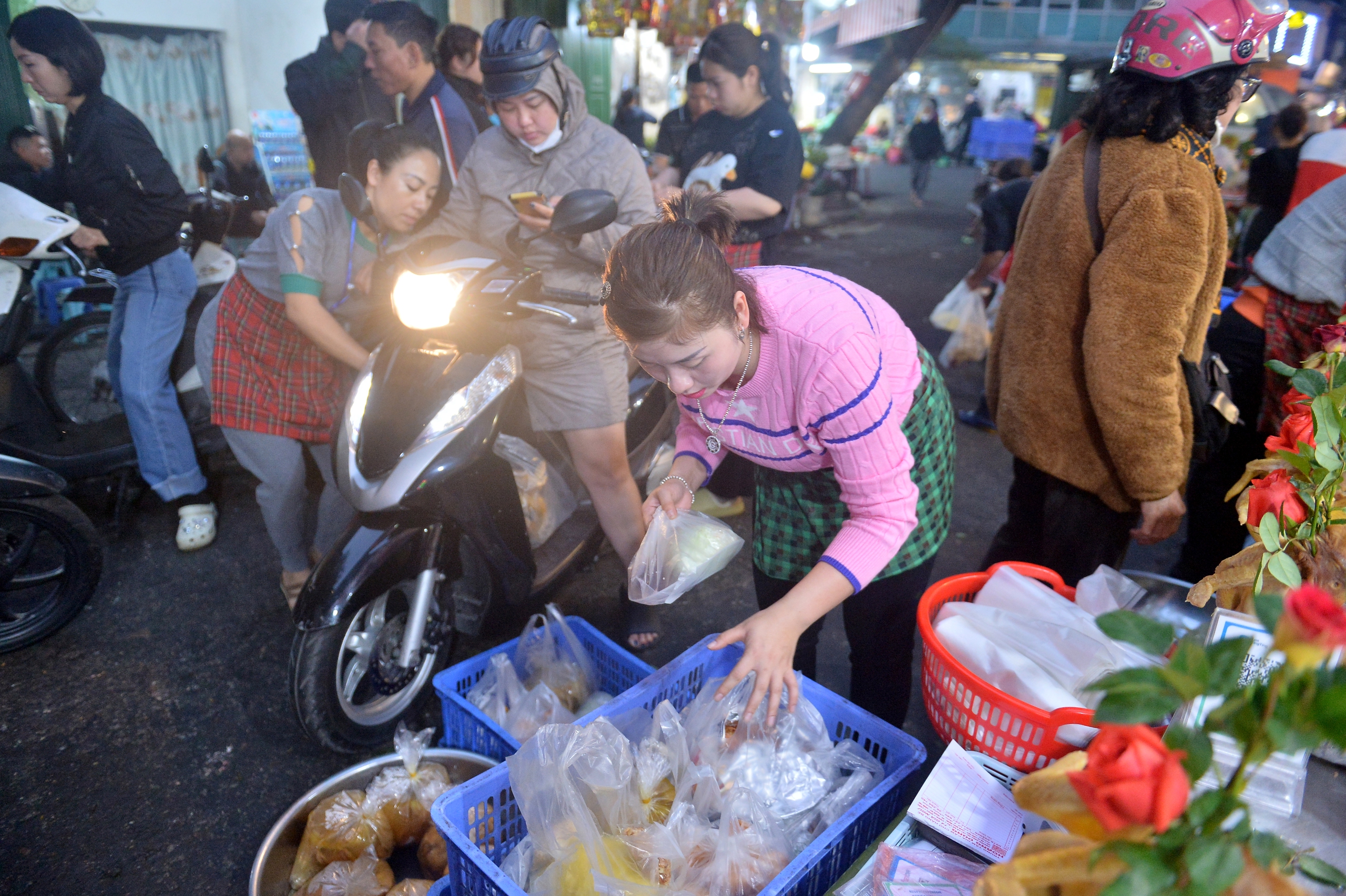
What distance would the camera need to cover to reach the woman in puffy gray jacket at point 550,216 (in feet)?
7.81

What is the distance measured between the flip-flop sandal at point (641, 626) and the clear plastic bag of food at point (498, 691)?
0.76 meters

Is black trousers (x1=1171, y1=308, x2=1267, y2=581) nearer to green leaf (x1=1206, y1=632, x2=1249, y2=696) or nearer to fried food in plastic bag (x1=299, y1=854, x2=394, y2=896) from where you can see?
green leaf (x1=1206, y1=632, x2=1249, y2=696)

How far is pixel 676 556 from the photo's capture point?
163 cm

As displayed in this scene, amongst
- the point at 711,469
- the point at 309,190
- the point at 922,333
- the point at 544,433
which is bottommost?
the point at 922,333

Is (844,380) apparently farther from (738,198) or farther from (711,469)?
(738,198)

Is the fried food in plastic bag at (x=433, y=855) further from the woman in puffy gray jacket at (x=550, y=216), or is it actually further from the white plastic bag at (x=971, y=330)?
the white plastic bag at (x=971, y=330)

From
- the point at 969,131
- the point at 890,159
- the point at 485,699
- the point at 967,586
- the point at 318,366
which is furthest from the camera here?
the point at 890,159

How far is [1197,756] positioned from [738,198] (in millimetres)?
3296

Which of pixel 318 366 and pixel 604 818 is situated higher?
pixel 318 366

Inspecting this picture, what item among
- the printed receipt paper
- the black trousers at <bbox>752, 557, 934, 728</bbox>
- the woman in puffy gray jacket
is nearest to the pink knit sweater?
the printed receipt paper

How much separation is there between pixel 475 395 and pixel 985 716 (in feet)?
4.99

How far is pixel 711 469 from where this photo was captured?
190 cm

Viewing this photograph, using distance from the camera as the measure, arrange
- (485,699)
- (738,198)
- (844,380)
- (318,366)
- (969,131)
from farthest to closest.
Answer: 1. (969,131)
2. (738,198)
3. (318,366)
4. (485,699)
5. (844,380)

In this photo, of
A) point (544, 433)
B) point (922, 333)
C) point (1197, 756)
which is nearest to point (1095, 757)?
point (1197, 756)
